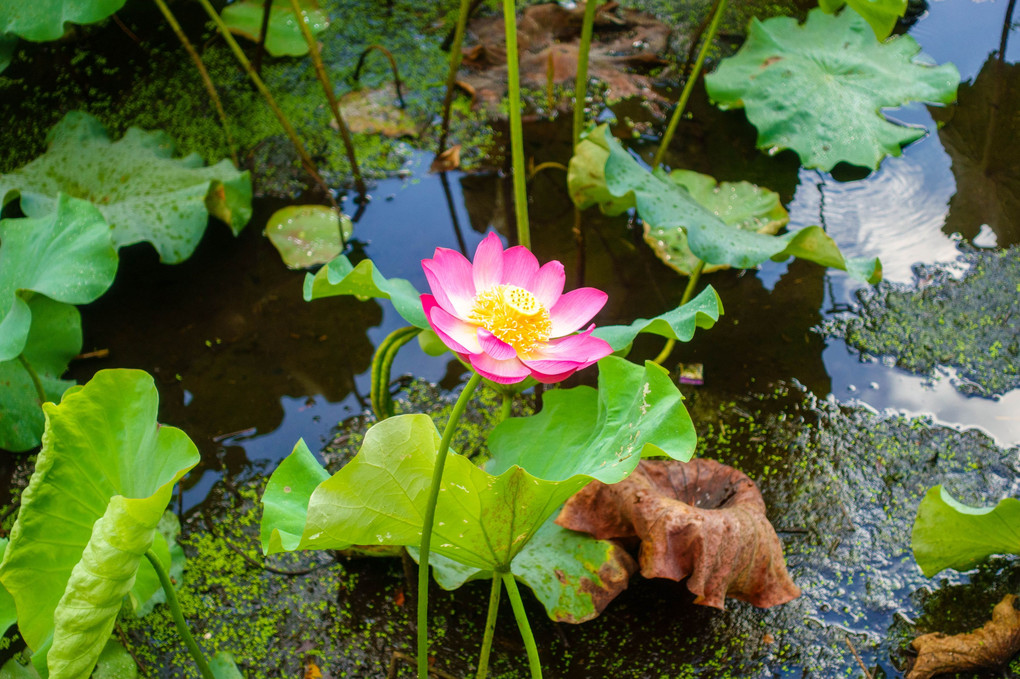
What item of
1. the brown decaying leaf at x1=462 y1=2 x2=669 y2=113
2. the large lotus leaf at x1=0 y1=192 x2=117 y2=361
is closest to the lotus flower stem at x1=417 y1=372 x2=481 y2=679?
the large lotus leaf at x1=0 y1=192 x2=117 y2=361

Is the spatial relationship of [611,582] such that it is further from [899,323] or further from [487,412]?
[899,323]

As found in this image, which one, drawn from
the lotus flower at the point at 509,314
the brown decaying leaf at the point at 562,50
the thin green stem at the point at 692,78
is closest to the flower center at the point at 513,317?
the lotus flower at the point at 509,314

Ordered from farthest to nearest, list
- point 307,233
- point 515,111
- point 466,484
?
point 307,233, point 515,111, point 466,484

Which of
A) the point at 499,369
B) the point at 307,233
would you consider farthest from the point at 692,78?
the point at 499,369

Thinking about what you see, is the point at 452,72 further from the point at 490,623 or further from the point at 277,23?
the point at 490,623

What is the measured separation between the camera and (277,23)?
103 inches

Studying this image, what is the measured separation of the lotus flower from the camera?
837 millimetres

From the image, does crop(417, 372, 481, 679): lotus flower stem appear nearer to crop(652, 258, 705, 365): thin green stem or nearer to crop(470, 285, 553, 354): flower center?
crop(470, 285, 553, 354): flower center

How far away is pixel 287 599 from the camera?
1.39 metres

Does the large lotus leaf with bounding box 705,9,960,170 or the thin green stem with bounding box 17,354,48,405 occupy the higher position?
the large lotus leaf with bounding box 705,9,960,170

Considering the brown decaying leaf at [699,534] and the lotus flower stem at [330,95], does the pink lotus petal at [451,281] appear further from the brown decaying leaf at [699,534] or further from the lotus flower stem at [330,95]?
the lotus flower stem at [330,95]

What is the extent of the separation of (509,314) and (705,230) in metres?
0.78

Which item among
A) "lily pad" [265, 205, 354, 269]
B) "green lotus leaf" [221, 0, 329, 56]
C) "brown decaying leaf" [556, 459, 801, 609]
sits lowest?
"lily pad" [265, 205, 354, 269]

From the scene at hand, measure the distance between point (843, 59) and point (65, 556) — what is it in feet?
7.56
